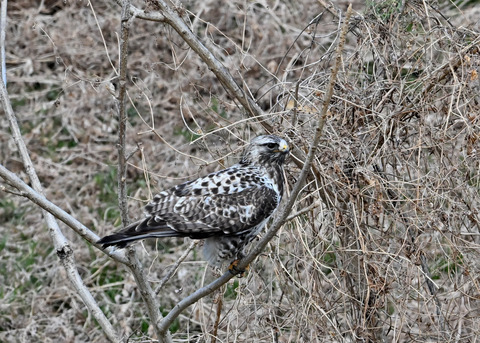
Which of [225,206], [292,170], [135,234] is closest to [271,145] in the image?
[225,206]

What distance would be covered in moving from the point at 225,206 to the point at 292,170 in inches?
→ 30.4

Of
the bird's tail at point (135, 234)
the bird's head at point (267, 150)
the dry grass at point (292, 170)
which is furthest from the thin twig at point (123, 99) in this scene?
the bird's head at point (267, 150)

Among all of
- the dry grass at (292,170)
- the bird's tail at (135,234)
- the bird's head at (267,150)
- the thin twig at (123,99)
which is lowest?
the dry grass at (292,170)

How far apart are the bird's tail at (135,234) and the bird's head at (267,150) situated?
655 mm

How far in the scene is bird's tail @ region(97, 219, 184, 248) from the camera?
10.8ft

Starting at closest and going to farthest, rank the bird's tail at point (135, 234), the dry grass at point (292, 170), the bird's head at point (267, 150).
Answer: the bird's tail at point (135, 234) < the bird's head at point (267, 150) < the dry grass at point (292, 170)

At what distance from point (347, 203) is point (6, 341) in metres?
3.19

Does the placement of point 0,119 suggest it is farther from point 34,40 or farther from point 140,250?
point 140,250

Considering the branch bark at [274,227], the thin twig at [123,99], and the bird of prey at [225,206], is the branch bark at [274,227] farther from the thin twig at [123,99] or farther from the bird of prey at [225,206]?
the thin twig at [123,99]

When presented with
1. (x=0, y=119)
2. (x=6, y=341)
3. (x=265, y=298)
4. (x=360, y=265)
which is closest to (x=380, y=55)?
(x=360, y=265)

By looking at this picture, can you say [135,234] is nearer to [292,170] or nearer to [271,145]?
[271,145]

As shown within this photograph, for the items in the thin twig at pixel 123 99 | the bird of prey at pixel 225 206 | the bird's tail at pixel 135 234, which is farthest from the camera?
the bird of prey at pixel 225 206

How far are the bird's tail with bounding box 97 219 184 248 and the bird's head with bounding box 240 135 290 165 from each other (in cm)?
65

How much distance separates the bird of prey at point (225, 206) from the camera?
3.82 metres
